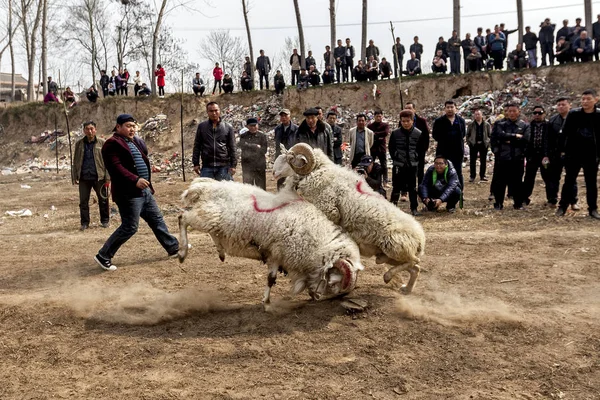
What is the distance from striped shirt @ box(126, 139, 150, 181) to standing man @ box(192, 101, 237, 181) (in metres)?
1.16

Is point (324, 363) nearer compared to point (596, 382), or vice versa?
point (596, 382)

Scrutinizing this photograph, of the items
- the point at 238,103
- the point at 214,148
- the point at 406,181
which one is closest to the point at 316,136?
→ the point at 214,148

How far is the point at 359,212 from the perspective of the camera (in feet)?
17.0

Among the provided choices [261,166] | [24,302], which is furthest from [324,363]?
[261,166]

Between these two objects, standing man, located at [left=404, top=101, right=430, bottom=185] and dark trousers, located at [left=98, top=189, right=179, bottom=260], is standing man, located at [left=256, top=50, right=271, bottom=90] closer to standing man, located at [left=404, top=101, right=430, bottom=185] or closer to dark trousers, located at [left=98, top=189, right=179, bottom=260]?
standing man, located at [left=404, top=101, right=430, bottom=185]

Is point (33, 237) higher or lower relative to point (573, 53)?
lower

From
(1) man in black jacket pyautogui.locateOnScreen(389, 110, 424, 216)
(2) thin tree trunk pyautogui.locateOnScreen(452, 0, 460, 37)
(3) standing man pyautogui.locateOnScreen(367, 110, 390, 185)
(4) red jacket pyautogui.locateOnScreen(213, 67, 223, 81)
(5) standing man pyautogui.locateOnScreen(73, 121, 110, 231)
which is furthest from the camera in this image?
(4) red jacket pyautogui.locateOnScreen(213, 67, 223, 81)

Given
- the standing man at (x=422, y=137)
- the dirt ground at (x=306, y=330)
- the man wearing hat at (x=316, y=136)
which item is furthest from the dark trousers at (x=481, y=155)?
the man wearing hat at (x=316, y=136)

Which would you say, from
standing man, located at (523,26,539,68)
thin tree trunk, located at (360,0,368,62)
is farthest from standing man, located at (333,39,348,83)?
standing man, located at (523,26,539,68)

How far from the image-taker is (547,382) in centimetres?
367

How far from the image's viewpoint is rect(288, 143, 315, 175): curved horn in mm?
5164

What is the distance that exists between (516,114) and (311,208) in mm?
6614

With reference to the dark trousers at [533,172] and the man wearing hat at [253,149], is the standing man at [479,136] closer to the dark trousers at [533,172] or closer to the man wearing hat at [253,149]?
the dark trousers at [533,172]

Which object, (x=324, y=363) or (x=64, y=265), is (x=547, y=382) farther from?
(x=64, y=265)
